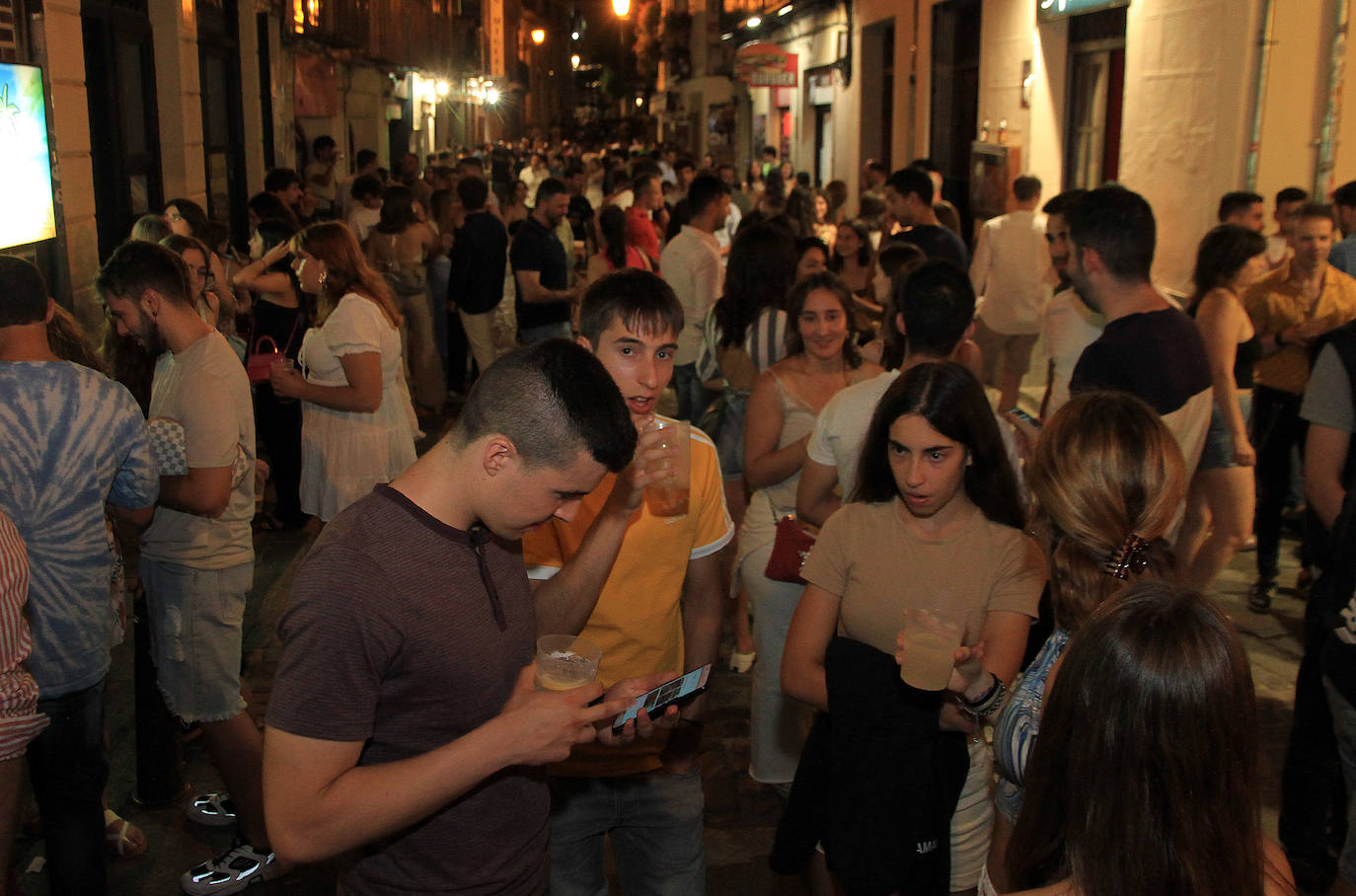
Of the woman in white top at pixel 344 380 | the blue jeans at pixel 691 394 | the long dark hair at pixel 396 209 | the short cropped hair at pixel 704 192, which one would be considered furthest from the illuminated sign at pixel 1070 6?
the woman in white top at pixel 344 380

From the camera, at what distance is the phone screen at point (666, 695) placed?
224cm

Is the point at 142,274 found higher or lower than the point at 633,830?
higher

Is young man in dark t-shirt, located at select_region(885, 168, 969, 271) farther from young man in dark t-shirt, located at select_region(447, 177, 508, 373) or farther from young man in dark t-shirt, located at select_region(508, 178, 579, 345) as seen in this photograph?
young man in dark t-shirt, located at select_region(447, 177, 508, 373)

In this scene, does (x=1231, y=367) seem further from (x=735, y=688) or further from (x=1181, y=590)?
(x=1181, y=590)

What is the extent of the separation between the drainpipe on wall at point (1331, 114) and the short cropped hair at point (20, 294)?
8194 mm

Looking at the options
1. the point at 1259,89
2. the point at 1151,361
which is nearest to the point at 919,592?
the point at 1151,361

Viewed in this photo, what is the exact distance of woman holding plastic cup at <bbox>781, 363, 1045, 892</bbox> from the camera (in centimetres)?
262

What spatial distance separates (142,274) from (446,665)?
7.50ft

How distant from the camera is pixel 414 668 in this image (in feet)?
6.24

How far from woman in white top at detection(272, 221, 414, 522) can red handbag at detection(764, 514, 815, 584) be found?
178 centimetres

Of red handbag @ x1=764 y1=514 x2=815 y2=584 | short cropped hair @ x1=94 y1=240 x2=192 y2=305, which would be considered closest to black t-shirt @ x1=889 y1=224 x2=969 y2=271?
red handbag @ x1=764 y1=514 x2=815 y2=584

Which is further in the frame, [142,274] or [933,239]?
[933,239]

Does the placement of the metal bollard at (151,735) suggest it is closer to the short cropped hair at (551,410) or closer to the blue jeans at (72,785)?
the blue jeans at (72,785)

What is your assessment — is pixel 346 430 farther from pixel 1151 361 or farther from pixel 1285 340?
pixel 1285 340
